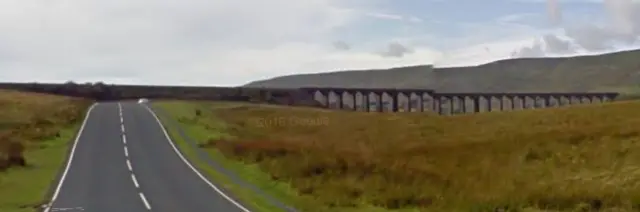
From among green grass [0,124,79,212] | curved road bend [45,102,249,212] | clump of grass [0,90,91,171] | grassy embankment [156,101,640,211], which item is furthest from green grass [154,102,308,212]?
clump of grass [0,90,91,171]

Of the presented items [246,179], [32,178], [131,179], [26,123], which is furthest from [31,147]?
[246,179]

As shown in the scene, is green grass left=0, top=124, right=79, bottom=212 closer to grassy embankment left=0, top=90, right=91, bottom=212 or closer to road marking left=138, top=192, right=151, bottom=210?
grassy embankment left=0, top=90, right=91, bottom=212

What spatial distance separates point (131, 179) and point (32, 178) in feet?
13.3

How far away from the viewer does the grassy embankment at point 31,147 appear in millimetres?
29797

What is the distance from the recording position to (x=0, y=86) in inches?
5207

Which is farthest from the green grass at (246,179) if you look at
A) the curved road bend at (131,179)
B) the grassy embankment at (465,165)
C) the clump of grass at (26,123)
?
the clump of grass at (26,123)

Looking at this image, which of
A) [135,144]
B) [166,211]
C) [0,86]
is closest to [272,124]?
[135,144]

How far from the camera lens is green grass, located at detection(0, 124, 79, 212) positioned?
2756cm

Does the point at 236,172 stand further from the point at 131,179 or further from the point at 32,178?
the point at 32,178

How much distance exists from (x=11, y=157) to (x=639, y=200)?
27109 millimetres

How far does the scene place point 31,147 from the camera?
49.4 meters

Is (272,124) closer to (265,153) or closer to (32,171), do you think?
(265,153)

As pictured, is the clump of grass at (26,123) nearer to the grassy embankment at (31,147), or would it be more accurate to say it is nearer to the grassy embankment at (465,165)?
the grassy embankment at (31,147)

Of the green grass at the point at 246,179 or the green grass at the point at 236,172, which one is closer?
the green grass at the point at 246,179
